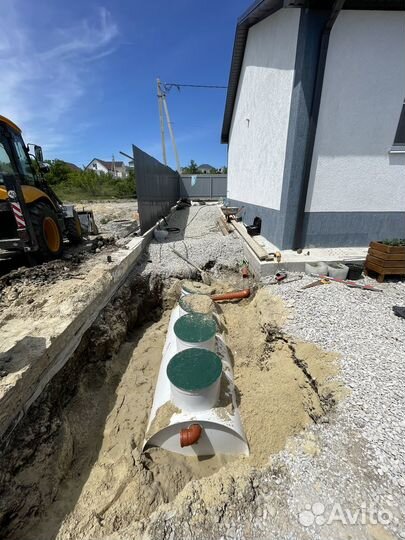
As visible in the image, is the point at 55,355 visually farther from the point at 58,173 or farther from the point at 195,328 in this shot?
the point at 58,173

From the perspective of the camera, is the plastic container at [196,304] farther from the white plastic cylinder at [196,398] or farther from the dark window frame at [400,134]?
the dark window frame at [400,134]

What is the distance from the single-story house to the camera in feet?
15.1

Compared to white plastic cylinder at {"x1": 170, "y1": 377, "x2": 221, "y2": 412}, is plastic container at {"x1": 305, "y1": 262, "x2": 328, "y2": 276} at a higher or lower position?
higher

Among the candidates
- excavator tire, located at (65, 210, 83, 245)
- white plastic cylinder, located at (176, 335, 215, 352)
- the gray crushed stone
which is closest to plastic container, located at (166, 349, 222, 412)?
white plastic cylinder, located at (176, 335, 215, 352)

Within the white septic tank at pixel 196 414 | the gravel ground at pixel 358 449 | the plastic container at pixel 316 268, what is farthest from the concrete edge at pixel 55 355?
the plastic container at pixel 316 268

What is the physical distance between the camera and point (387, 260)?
4.44m

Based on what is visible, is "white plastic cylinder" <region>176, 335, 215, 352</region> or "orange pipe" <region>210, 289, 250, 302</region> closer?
"white plastic cylinder" <region>176, 335, 215, 352</region>

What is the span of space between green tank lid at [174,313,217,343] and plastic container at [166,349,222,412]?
42 cm

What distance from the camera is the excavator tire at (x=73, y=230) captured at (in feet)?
22.2

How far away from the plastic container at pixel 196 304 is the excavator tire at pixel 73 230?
4.46m

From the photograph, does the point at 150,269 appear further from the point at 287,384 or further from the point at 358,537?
the point at 358,537

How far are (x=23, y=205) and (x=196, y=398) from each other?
458cm

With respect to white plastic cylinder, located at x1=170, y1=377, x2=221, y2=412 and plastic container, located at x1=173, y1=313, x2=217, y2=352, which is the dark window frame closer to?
plastic container, located at x1=173, y1=313, x2=217, y2=352

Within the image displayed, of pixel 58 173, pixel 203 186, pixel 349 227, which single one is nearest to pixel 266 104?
pixel 349 227
